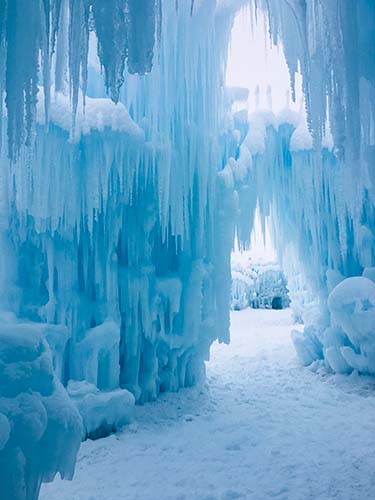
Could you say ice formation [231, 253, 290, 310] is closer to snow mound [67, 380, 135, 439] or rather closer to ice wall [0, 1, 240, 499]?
ice wall [0, 1, 240, 499]

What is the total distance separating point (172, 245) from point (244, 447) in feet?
13.5

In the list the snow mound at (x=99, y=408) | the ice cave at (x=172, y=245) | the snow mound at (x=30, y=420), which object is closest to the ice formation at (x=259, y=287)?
the ice cave at (x=172, y=245)

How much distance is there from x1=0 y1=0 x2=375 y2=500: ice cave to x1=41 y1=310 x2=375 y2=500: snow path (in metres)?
0.03

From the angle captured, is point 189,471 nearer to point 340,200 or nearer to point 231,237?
point 231,237

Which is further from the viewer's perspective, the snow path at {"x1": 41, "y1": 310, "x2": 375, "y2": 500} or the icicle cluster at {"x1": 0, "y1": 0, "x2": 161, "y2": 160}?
the snow path at {"x1": 41, "y1": 310, "x2": 375, "y2": 500}

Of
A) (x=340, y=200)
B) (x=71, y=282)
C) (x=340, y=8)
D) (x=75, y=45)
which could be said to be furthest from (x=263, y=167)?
(x=75, y=45)

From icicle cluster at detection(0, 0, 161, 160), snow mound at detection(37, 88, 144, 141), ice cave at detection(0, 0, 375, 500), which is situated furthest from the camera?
snow mound at detection(37, 88, 144, 141)

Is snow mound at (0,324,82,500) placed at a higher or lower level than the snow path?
higher

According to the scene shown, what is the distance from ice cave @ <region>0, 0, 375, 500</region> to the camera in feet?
9.82

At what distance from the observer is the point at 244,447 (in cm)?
594

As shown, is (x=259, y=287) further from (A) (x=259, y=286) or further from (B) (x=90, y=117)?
(B) (x=90, y=117)

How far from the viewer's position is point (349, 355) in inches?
366

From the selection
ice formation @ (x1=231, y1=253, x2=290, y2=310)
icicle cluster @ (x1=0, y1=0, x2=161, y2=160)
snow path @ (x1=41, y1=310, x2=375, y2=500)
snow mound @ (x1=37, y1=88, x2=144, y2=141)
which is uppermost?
snow mound @ (x1=37, y1=88, x2=144, y2=141)

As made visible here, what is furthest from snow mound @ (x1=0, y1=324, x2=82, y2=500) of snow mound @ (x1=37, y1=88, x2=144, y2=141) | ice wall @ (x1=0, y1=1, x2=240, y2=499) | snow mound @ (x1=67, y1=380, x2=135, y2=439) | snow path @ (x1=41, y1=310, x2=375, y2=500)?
snow mound @ (x1=37, y1=88, x2=144, y2=141)
